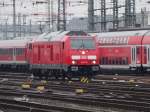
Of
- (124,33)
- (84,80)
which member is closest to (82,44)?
(84,80)

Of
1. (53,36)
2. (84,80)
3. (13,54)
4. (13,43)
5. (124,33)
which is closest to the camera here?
(84,80)

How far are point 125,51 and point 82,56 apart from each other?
26.4ft

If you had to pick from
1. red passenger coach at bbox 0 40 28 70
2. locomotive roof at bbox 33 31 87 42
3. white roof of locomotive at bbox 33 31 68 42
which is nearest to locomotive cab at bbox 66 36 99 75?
locomotive roof at bbox 33 31 87 42

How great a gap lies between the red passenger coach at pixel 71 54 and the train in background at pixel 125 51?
5.89 m

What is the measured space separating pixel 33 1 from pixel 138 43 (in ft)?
64.6

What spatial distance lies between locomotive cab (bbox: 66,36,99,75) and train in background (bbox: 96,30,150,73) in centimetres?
586

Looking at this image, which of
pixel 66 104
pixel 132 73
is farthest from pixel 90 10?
pixel 66 104

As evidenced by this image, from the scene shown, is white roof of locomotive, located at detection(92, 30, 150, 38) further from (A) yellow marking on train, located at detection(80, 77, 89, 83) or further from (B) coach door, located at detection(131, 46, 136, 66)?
(A) yellow marking on train, located at detection(80, 77, 89, 83)

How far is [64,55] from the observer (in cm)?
3114

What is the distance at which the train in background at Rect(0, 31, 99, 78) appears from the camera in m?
30.9

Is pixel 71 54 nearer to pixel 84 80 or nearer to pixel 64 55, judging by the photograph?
pixel 64 55

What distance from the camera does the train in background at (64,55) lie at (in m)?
30.9

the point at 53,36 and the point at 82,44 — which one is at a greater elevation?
the point at 53,36

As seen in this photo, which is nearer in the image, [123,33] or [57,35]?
[57,35]
